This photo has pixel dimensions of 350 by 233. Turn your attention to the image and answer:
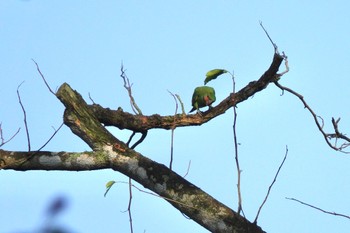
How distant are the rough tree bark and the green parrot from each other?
85 mm

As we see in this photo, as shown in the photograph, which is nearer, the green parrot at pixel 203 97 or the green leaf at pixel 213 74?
the green leaf at pixel 213 74

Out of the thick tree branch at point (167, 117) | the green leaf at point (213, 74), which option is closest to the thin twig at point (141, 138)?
the thick tree branch at point (167, 117)

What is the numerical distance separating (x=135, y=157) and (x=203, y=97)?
94 centimetres

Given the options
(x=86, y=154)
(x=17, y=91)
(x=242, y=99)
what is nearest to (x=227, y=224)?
(x=86, y=154)

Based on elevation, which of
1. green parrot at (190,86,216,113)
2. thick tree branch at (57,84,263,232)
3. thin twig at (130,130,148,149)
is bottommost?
thick tree branch at (57,84,263,232)

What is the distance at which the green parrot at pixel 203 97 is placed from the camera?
4.21 metres

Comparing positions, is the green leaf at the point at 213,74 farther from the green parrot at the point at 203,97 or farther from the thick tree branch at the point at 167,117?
the thick tree branch at the point at 167,117

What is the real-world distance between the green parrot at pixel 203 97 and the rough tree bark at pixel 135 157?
0.09 meters

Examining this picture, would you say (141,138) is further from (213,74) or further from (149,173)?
(149,173)

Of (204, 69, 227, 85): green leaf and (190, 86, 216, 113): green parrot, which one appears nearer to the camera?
(204, 69, 227, 85): green leaf

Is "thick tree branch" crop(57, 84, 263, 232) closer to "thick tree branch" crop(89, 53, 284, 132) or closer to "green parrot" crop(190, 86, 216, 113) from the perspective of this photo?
"thick tree branch" crop(89, 53, 284, 132)

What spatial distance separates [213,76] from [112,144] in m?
0.92

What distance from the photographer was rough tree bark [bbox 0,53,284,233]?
3201 mm

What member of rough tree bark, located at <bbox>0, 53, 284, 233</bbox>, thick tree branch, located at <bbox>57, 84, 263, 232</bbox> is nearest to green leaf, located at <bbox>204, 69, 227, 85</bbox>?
rough tree bark, located at <bbox>0, 53, 284, 233</bbox>
